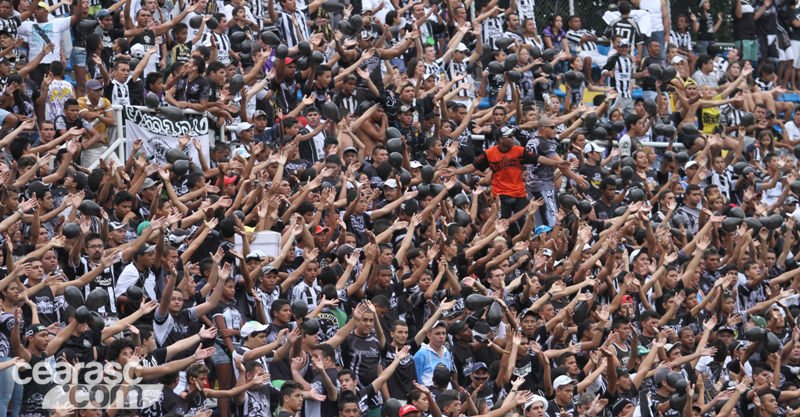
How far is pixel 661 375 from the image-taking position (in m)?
14.1

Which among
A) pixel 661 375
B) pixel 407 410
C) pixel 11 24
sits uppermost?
pixel 11 24

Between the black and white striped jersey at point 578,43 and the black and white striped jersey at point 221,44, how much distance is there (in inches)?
254

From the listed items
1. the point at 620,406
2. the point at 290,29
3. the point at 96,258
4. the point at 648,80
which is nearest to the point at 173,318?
the point at 96,258

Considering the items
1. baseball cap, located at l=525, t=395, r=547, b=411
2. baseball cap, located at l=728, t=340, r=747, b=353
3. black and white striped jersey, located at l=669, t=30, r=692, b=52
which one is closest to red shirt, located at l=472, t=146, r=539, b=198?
baseball cap, located at l=728, t=340, r=747, b=353

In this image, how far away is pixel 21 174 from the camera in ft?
44.0

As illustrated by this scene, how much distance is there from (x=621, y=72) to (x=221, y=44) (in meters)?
6.56

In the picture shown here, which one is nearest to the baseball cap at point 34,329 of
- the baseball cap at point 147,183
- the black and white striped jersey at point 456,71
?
the baseball cap at point 147,183

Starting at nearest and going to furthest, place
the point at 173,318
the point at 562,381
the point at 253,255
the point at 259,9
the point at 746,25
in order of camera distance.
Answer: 1. the point at 173,318
2. the point at 253,255
3. the point at 562,381
4. the point at 259,9
5. the point at 746,25

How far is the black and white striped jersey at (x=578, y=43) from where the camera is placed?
2141 cm

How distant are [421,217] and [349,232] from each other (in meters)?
0.91

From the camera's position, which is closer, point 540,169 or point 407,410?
point 407,410

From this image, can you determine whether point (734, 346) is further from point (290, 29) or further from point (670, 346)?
point (290, 29)

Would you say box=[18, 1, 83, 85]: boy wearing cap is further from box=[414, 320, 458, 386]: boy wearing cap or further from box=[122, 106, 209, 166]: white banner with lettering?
box=[414, 320, 458, 386]: boy wearing cap

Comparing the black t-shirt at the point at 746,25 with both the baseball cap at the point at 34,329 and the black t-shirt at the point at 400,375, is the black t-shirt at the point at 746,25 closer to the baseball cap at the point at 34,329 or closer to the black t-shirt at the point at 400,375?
the black t-shirt at the point at 400,375
